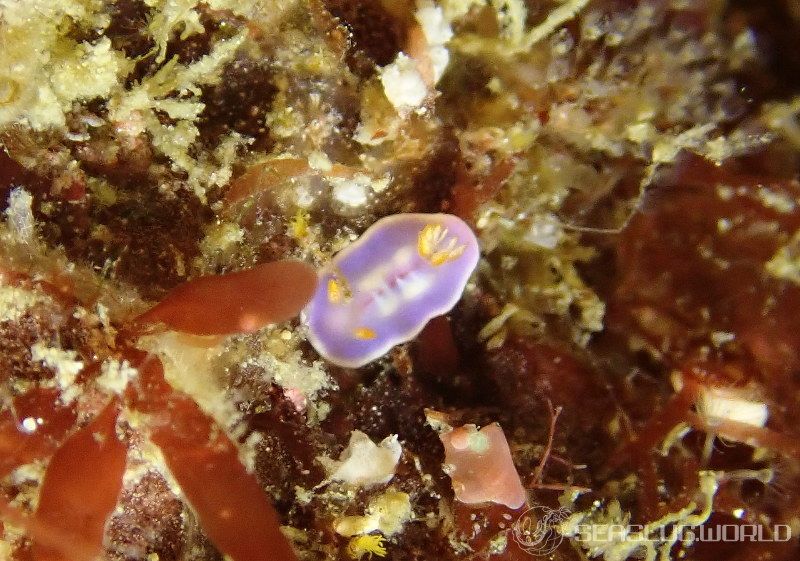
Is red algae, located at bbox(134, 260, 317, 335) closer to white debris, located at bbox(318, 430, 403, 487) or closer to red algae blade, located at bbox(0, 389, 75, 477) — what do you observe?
red algae blade, located at bbox(0, 389, 75, 477)

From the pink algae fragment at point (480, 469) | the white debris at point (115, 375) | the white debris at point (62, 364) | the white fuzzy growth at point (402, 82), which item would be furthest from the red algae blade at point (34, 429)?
the white fuzzy growth at point (402, 82)

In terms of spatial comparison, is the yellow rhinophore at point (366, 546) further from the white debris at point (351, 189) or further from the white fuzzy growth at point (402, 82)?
the white fuzzy growth at point (402, 82)

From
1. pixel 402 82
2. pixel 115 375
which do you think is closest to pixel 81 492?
pixel 115 375

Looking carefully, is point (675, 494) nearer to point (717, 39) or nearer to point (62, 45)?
point (717, 39)

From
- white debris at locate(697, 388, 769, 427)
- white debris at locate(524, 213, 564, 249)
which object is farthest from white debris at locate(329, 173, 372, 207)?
white debris at locate(697, 388, 769, 427)

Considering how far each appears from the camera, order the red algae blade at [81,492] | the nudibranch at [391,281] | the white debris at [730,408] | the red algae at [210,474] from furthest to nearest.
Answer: the nudibranch at [391,281] → the white debris at [730,408] → the red algae at [210,474] → the red algae blade at [81,492]

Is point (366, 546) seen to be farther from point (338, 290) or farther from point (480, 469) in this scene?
point (338, 290)
